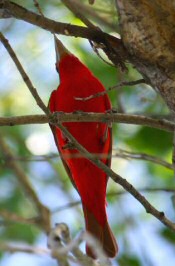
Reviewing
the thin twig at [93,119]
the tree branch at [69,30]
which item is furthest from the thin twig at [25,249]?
the tree branch at [69,30]

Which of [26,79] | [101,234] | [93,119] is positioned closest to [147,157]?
[93,119]

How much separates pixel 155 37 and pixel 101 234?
1.72m

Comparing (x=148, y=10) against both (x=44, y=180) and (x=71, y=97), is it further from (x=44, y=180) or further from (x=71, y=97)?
(x=44, y=180)

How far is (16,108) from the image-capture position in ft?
17.2

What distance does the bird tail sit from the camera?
3488mm

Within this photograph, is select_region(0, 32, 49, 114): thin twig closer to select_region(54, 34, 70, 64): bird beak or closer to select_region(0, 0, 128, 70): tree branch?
select_region(0, 0, 128, 70): tree branch

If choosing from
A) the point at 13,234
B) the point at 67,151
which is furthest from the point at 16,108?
the point at 67,151

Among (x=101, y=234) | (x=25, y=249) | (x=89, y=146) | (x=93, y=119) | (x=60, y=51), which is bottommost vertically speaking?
(x=25, y=249)

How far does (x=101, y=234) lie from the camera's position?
375cm

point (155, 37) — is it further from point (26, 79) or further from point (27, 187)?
point (27, 187)

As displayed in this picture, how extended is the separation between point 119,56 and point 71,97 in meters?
1.30

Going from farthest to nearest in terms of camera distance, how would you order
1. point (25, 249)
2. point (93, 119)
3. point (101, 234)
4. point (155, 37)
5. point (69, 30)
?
point (101, 234), point (93, 119), point (69, 30), point (155, 37), point (25, 249)

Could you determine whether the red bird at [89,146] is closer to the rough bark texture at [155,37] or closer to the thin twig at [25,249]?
the rough bark texture at [155,37]

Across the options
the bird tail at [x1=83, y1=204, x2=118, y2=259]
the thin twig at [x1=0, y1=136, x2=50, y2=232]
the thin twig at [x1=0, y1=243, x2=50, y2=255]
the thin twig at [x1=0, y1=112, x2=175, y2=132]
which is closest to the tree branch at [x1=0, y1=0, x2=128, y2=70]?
the thin twig at [x1=0, y1=112, x2=175, y2=132]
